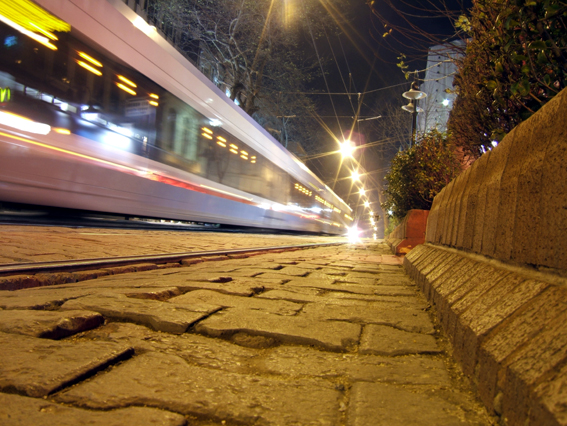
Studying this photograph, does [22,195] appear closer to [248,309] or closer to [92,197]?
[92,197]

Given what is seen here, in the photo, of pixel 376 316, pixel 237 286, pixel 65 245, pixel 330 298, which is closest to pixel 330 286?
pixel 330 298

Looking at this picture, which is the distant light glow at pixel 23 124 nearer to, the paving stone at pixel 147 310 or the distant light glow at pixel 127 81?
the distant light glow at pixel 127 81

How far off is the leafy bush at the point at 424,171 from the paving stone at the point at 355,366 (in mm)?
4795

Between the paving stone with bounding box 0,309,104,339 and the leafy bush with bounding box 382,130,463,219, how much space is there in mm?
5319

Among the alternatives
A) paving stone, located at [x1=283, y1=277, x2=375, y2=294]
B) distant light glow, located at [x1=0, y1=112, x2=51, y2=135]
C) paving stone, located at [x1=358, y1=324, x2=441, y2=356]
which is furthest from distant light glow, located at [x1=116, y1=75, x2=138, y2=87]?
paving stone, located at [x1=358, y1=324, x2=441, y2=356]

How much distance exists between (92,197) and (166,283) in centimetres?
471

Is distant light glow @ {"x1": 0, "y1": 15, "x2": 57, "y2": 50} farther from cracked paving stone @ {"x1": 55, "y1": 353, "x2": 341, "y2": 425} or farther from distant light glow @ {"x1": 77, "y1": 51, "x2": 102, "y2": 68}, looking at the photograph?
cracked paving stone @ {"x1": 55, "y1": 353, "x2": 341, "y2": 425}

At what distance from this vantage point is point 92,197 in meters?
6.79

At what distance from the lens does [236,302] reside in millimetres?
2424

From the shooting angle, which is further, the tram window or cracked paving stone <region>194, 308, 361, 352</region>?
the tram window

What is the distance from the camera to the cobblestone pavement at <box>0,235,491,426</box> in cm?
114

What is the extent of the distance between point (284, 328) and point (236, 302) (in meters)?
0.57

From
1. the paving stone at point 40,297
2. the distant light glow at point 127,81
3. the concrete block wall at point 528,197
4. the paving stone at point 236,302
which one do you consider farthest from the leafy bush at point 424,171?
the distant light glow at point 127,81

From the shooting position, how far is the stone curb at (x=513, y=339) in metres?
0.96
